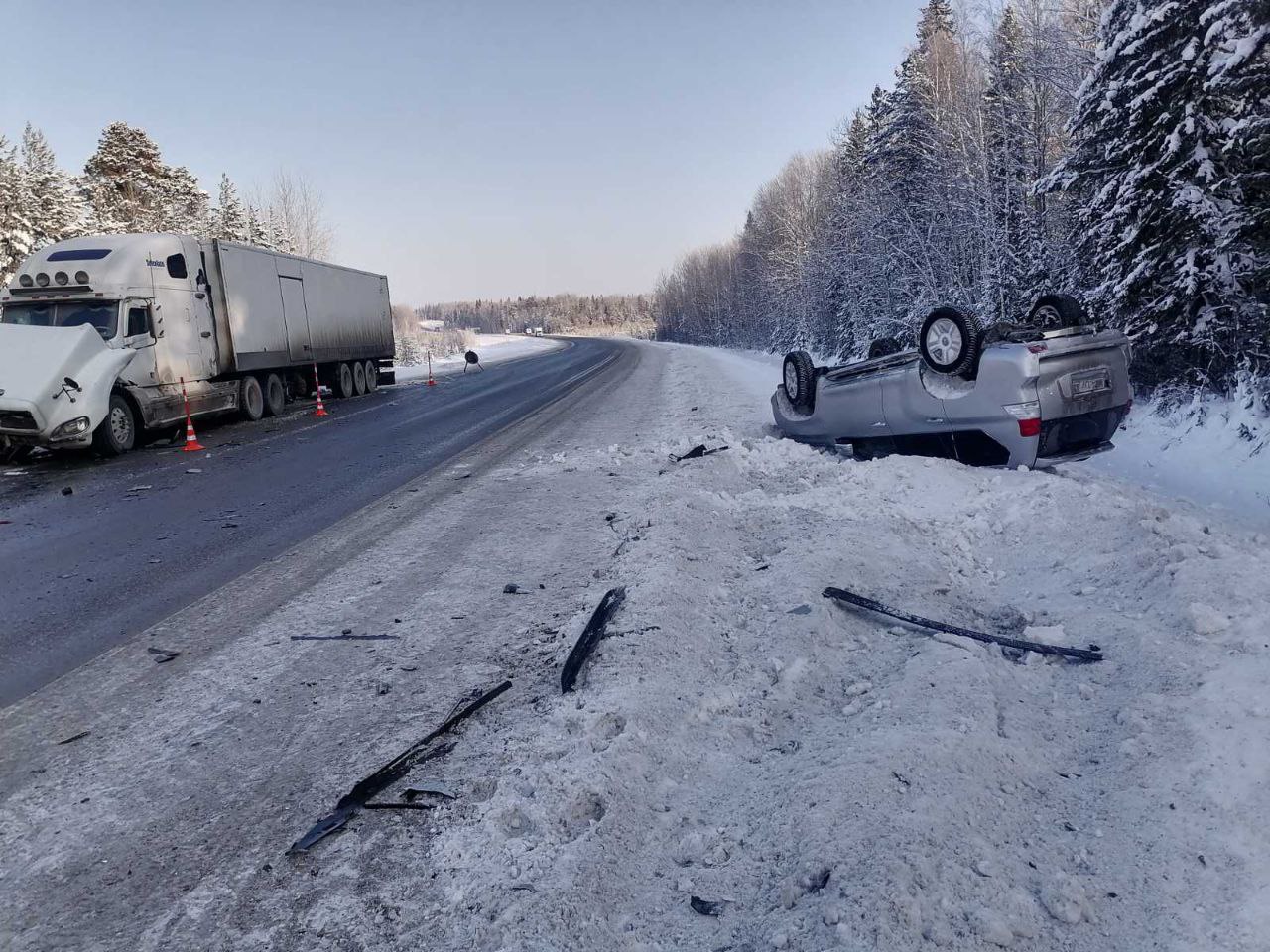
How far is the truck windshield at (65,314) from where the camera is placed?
42.2 ft

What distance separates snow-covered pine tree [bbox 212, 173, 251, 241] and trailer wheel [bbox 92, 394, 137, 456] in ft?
151

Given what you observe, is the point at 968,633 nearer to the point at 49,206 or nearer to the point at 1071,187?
the point at 1071,187

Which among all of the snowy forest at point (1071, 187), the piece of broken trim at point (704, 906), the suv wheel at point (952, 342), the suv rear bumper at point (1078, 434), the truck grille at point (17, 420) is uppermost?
the snowy forest at point (1071, 187)

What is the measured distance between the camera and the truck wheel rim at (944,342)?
732 cm

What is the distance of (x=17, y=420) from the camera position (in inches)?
438

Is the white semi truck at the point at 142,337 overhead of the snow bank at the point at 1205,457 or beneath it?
overhead

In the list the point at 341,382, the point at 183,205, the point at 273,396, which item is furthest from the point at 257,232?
the point at 273,396

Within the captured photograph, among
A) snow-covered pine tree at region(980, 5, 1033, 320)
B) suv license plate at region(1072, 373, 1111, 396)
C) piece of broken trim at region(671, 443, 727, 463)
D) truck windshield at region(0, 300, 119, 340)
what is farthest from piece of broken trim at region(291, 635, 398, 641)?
snow-covered pine tree at region(980, 5, 1033, 320)

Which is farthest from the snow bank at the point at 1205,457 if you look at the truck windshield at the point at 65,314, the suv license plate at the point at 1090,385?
the truck windshield at the point at 65,314

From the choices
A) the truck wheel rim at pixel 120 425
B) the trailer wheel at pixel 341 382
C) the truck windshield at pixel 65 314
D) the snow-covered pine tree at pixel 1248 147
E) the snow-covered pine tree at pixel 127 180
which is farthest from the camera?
the snow-covered pine tree at pixel 127 180

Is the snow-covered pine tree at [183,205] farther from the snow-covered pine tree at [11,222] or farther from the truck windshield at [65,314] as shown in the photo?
the truck windshield at [65,314]

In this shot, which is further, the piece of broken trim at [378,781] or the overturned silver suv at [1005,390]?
the overturned silver suv at [1005,390]

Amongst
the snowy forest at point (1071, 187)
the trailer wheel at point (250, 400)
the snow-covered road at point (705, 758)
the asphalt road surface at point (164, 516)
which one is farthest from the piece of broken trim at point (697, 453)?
the trailer wheel at point (250, 400)

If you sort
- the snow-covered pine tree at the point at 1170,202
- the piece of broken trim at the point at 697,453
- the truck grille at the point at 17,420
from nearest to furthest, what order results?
1. the piece of broken trim at the point at 697,453
2. the truck grille at the point at 17,420
3. the snow-covered pine tree at the point at 1170,202
